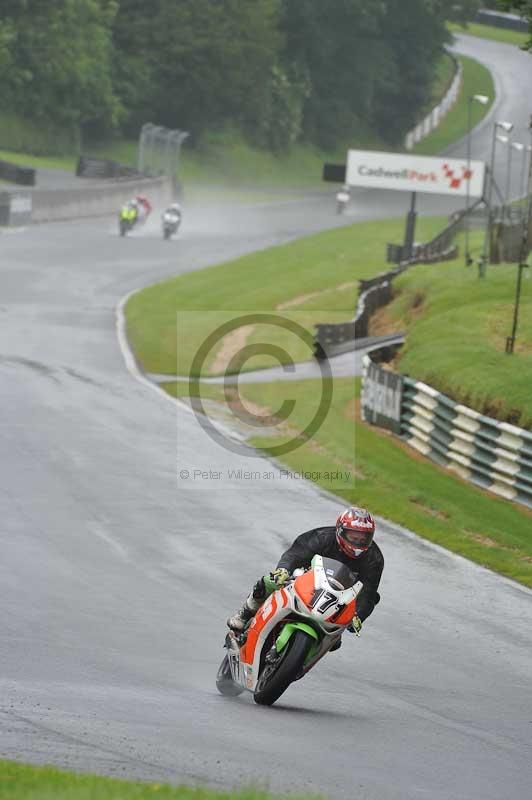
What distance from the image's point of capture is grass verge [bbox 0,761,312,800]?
25.5ft

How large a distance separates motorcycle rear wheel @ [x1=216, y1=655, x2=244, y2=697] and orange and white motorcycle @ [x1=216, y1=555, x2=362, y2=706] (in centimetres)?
12

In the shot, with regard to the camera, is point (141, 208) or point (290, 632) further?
point (141, 208)

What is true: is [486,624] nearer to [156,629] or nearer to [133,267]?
[156,629]

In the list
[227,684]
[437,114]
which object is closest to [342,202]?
[437,114]

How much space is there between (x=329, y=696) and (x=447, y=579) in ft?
17.5

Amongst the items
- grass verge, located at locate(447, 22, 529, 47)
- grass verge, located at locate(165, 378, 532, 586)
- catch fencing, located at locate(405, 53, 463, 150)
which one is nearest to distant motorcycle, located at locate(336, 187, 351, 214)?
catch fencing, located at locate(405, 53, 463, 150)

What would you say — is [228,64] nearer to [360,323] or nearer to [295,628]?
[360,323]

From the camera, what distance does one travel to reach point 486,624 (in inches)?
595

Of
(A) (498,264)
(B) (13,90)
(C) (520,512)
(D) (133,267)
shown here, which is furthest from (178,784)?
(B) (13,90)

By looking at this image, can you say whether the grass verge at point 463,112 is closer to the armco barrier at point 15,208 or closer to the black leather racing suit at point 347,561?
the armco barrier at point 15,208

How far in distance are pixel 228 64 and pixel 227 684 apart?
101139 mm

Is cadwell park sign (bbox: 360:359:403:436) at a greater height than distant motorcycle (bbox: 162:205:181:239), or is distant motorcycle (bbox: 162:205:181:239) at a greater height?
cadwell park sign (bbox: 360:359:403:436)

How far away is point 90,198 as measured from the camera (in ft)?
215

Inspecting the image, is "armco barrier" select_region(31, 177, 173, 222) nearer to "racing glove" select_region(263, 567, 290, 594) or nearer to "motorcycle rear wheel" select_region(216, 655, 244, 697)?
"motorcycle rear wheel" select_region(216, 655, 244, 697)
